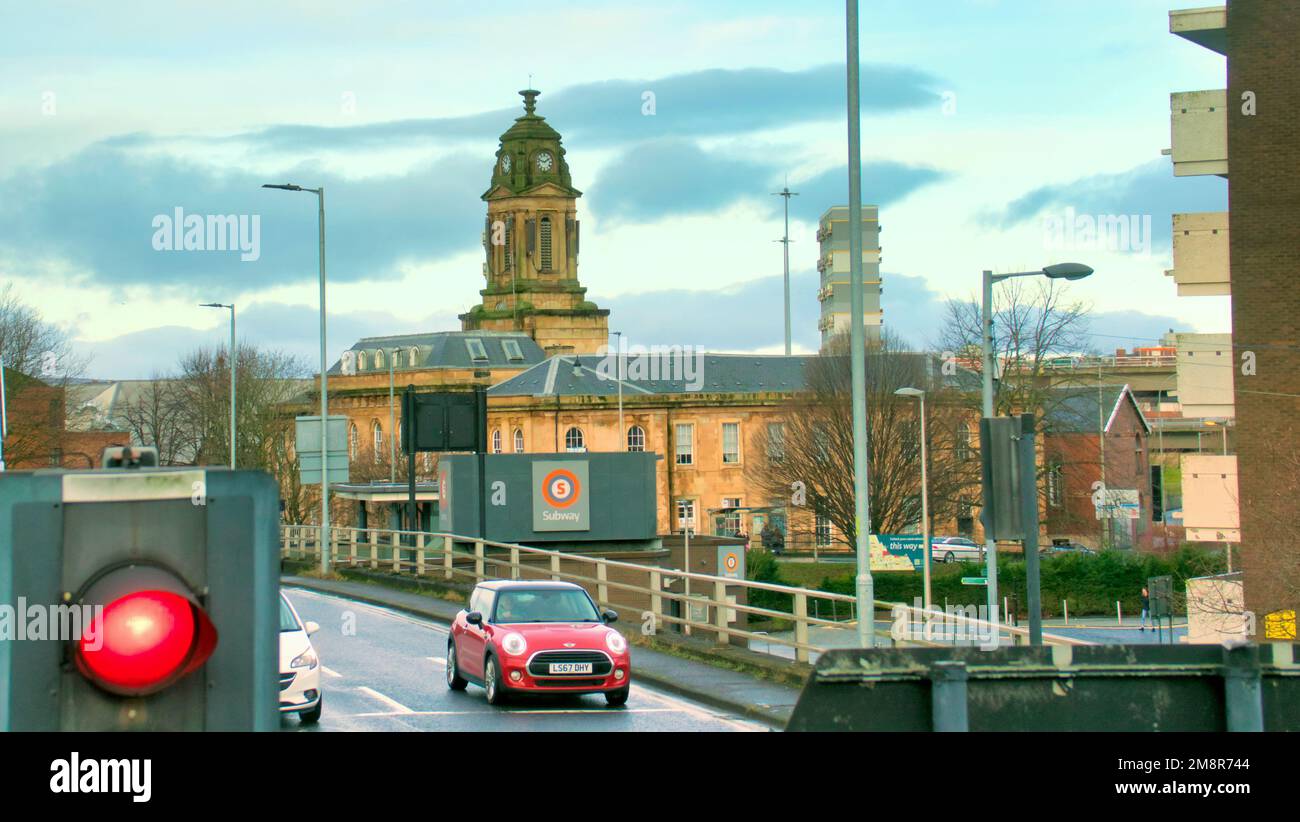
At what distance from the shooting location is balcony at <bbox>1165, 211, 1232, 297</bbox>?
121 feet

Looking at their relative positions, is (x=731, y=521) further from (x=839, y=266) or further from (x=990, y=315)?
(x=990, y=315)

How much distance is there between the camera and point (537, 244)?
140500 millimetres

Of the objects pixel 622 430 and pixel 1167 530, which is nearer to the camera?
pixel 1167 530

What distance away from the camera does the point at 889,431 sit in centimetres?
7225

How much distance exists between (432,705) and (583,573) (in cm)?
2509

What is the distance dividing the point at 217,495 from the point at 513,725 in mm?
13383

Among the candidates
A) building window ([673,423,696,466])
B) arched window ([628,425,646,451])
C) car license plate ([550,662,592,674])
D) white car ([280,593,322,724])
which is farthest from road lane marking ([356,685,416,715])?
building window ([673,423,696,466])

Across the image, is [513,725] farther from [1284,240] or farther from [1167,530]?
Answer: [1167,530]

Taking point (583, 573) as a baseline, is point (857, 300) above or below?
above

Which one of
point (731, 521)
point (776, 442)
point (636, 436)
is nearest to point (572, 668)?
point (776, 442)

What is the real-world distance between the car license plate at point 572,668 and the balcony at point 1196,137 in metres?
24.2

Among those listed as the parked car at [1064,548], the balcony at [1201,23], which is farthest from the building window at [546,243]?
the balcony at [1201,23]

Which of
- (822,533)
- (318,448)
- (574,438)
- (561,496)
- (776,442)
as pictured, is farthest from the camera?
(574,438)
